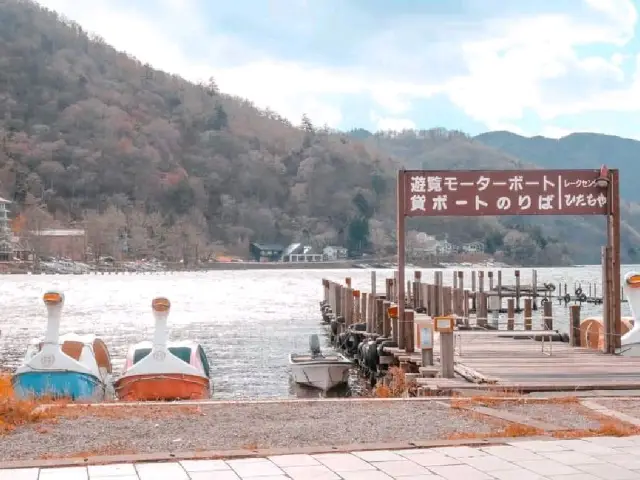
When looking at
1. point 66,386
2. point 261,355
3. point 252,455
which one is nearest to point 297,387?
point 66,386

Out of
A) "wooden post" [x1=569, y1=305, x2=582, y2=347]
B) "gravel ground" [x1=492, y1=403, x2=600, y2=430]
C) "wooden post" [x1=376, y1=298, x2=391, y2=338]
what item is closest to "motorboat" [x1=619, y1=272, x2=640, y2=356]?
"wooden post" [x1=569, y1=305, x2=582, y2=347]

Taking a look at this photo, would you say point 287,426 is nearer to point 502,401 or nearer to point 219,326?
point 502,401

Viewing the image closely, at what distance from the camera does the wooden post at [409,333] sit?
2108 cm

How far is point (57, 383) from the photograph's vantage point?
18.0m

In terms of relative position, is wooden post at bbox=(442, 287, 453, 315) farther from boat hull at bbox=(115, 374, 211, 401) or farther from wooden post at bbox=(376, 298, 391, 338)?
boat hull at bbox=(115, 374, 211, 401)

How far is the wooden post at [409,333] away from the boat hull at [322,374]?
311cm

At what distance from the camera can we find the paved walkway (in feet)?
24.3

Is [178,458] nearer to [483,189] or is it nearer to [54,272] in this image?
[483,189]

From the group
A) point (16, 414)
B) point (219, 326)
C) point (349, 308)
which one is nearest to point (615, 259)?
point (16, 414)

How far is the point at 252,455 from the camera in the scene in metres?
8.26

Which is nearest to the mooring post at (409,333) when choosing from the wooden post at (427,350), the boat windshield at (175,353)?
the wooden post at (427,350)

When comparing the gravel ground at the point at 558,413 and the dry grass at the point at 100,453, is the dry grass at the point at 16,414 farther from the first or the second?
the gravel ground at the point at 558,413

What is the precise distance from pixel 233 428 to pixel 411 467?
2886 millimetres

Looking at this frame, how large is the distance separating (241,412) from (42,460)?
3549 mm
